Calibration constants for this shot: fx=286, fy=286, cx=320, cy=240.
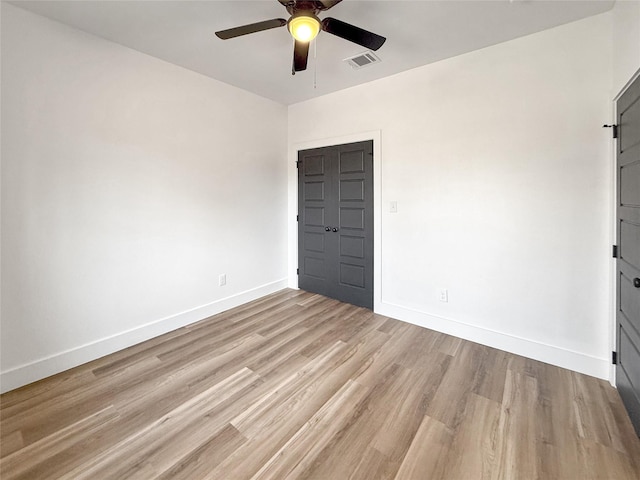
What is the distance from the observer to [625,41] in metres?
1.76

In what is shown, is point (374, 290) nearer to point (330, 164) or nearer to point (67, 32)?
point (330, 164)

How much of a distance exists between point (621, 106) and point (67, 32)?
3.97 meters

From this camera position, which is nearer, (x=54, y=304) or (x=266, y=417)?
(x=266, y=417)

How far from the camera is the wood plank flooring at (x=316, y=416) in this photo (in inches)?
55.9

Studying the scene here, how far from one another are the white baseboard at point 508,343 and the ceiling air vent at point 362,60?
251cm

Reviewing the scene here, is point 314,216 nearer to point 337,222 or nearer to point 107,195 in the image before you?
point 337,222

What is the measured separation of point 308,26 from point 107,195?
6.89 ft

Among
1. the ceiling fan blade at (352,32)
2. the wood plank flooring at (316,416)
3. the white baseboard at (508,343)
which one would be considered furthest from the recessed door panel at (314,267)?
the ceiling fan blade at (352,32)

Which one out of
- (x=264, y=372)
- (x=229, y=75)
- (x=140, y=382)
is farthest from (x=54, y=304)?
(x=229, y=75)

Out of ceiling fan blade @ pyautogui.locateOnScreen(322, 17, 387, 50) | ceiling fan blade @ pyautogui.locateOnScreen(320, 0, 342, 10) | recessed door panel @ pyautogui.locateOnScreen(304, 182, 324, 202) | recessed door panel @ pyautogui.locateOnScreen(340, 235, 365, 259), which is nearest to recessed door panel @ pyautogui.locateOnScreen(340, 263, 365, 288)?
recessed door panel @ pyautogui.locateOnScreen(340, 235, 365, 259)

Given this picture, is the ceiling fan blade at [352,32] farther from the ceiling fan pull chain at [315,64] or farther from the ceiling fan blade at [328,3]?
the ceiling fan pull chain at [315,64]

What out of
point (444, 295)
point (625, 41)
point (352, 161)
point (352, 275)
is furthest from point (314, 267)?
point (625, 41)

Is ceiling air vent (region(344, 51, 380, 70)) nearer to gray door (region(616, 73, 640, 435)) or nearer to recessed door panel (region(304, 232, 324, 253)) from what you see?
gray door (region(616, 73, 640, 435))

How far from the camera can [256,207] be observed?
376 cm
